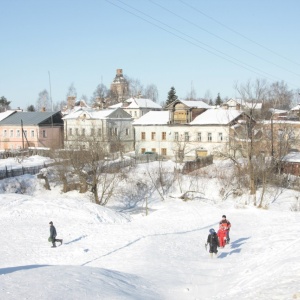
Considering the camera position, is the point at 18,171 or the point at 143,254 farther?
the point at 18,171

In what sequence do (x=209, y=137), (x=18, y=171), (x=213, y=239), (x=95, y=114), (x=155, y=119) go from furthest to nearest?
(x=95, y=114), (x=155, y=119), (x=209, y=137), (x=18, y=171), (x=213, y=239)

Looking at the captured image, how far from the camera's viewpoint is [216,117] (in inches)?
1986

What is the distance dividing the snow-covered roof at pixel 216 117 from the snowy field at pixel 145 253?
57.5 feet

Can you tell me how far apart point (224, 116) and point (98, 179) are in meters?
21.5

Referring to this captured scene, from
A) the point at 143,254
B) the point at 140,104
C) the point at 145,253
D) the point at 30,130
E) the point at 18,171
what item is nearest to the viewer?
the point at 143,254

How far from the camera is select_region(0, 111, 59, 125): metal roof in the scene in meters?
61.3

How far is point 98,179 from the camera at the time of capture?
34.0 meters

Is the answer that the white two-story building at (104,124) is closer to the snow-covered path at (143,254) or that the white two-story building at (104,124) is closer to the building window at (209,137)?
the building window at (209,137)

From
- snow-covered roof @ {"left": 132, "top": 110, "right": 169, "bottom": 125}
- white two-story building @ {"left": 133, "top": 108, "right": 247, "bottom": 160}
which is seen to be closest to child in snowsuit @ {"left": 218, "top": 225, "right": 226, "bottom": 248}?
white two-story building @ {"left": 133, "top": 108, "right": 247, "bottom": 160}

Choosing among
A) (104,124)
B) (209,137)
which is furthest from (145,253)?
(104,124)

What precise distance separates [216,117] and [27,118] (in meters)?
29.0

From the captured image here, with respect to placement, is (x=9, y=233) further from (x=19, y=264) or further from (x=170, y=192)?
(x=170, y=192)

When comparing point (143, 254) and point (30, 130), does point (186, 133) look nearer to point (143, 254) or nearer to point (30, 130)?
point (30, 130)

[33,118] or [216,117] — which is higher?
[33,118]
